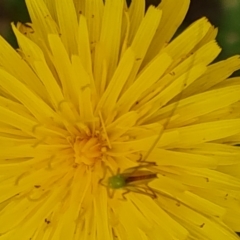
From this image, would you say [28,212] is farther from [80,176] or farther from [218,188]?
[218,188]

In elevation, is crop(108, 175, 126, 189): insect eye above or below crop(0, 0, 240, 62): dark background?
below

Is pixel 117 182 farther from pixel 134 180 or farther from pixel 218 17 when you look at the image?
pixel 218 17

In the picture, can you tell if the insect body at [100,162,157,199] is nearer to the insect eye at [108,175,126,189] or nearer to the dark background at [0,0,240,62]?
the insect eye at [108,175,126,189]

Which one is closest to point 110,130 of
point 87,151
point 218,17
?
point 87,151

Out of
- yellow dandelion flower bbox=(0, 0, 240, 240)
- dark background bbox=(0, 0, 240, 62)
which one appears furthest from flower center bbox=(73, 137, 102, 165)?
dark background bbox=(0, 0, 240, 62)

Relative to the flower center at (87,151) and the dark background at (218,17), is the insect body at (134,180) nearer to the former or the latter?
the flower center at (87,151)

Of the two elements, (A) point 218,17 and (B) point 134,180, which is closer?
(B) point 134,180

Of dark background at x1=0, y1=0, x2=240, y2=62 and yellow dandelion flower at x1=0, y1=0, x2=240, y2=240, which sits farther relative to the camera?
dark background at x1=0, y1=0, x2=240, y2=62
